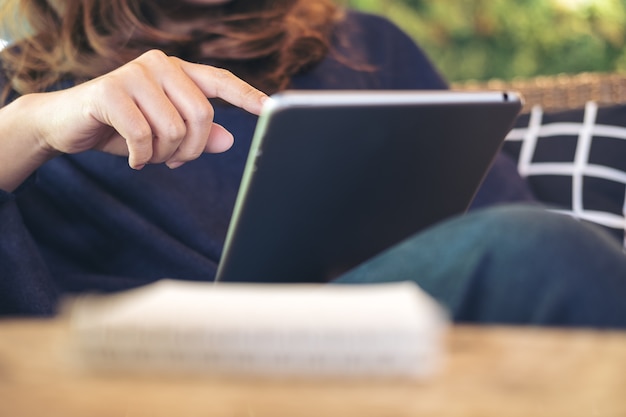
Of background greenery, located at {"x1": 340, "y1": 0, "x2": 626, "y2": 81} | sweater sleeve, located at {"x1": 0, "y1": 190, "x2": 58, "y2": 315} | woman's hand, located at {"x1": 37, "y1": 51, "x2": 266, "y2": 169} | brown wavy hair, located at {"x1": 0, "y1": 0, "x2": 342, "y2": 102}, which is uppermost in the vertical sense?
background greenery, located at {"x1": 340, "y1": 0, "x2": 626, "y2": 81}

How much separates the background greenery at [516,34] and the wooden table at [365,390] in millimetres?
2587

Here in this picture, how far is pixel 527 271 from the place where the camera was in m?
0.47

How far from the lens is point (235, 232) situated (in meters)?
0.62

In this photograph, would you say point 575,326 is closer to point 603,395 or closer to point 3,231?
point 603,395

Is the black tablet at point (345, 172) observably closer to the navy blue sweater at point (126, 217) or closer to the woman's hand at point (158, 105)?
the woman's hand at point (158, 105)

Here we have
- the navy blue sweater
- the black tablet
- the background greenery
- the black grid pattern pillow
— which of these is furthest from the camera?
the background greenery

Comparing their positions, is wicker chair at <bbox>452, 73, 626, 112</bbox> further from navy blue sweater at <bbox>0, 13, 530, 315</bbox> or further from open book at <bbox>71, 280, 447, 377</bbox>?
open book at <bbox>71, 280, 447, 377</bbox>

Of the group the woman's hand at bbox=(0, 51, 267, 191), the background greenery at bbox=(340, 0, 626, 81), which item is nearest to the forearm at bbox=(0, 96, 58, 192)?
the woman's hand at bbox=(0, 51, 267, 191)

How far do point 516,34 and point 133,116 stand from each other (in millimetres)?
2384

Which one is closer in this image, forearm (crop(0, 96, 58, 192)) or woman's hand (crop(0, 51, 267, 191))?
woman's hand (crop(0, 51, 267, 191))

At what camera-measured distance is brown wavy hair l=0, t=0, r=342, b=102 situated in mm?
1146

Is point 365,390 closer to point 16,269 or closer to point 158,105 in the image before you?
point 158,105

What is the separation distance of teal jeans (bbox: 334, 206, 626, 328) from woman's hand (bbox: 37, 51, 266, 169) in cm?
26

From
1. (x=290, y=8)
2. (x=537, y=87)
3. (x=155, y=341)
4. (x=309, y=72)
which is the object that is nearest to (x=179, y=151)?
(x=155, y=341)
